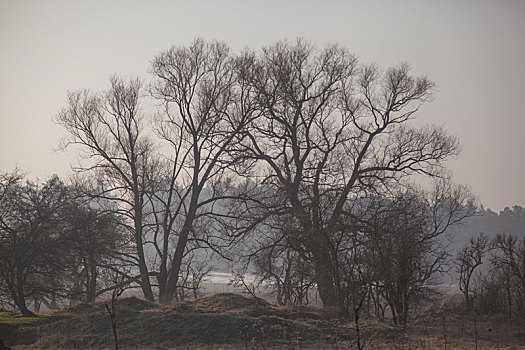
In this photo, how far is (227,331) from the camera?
1484 centimetres

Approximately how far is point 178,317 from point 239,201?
1093cm

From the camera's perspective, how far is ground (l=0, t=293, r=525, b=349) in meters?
13.8

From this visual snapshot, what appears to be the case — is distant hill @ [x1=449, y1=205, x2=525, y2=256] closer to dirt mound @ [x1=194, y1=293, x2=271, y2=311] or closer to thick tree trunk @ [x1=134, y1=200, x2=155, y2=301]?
thick tree trunk @ [x1=134, y1=200, x2=155, y2=301]

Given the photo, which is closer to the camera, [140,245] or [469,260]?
[469,260]

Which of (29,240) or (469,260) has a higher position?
(29,240)

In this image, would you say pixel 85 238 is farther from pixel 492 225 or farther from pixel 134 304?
pixel 492 225

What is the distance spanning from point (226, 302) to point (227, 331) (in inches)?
167

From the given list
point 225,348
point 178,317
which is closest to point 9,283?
point 178,317

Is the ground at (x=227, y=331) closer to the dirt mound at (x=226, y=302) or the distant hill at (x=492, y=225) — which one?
the dirt mound at (x=226, y=302)

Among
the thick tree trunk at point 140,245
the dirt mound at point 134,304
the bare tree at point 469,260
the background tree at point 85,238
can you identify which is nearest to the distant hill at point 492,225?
the bare tree at point 469,260

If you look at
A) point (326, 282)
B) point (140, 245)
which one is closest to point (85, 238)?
point (140, 245)

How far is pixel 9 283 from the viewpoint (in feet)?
60.0

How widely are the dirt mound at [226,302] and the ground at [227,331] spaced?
0.33 meters

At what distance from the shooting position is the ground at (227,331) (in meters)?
13.8
